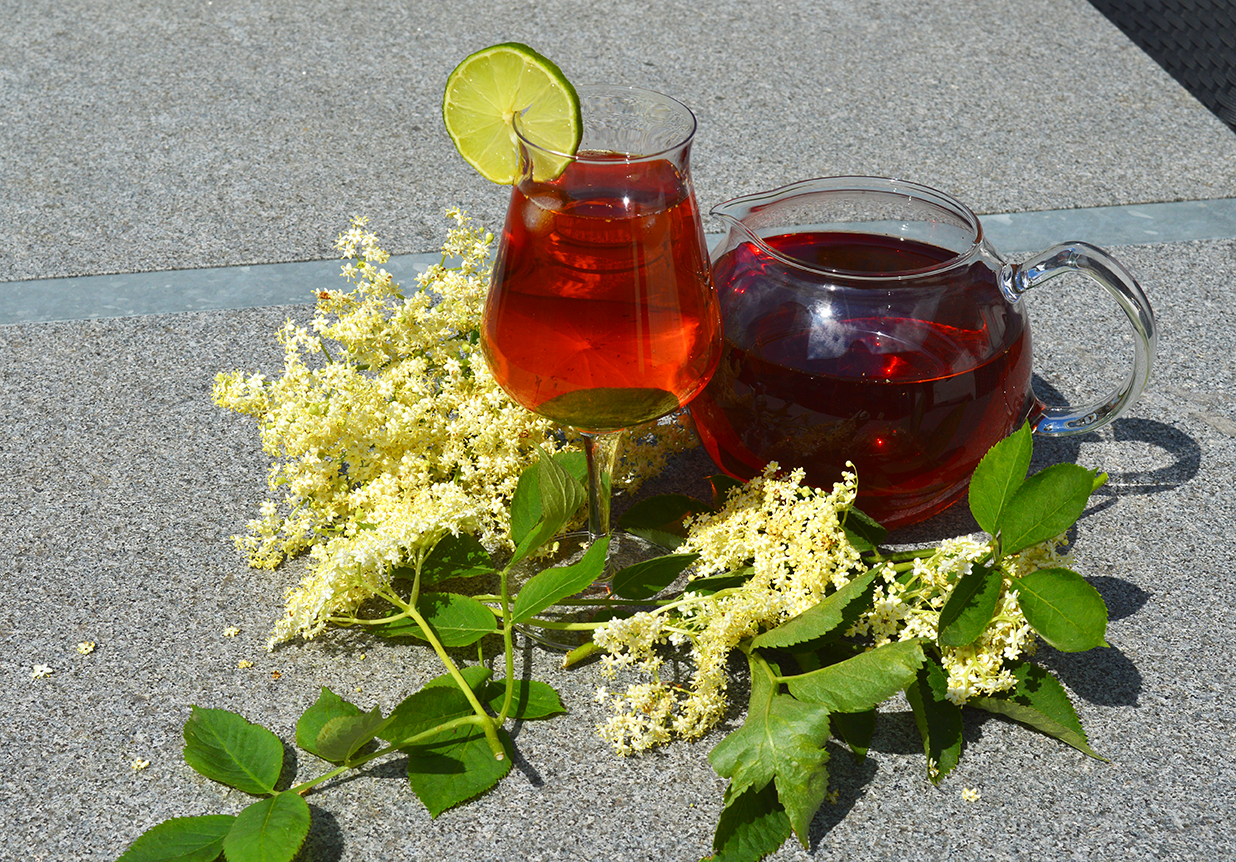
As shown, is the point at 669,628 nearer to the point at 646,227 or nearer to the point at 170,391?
the point at 646,227

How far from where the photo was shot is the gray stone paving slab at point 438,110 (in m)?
1.38

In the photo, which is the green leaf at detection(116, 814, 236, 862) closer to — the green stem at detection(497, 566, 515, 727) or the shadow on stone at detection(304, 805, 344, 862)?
the shadow on stone at detection(304, 805, 344, 862)

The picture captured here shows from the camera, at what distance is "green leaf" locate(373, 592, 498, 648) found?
0.75 m

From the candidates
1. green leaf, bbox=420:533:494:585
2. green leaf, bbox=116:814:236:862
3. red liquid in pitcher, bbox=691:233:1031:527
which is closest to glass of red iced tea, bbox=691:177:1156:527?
red liquid in pitcher, bbox=691:233:1031:527

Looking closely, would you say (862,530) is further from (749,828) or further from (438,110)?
(438,110)

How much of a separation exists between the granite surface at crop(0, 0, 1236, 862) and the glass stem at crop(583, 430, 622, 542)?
12 cm

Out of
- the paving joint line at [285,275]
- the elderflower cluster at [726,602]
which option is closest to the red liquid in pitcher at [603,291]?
the elderflower cluster at [726,602]

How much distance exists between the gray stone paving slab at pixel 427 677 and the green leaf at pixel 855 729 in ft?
0.04

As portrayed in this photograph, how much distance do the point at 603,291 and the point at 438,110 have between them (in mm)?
1048

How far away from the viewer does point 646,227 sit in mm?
694

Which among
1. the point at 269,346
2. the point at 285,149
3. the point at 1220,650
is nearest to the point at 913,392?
the point at 1220,650

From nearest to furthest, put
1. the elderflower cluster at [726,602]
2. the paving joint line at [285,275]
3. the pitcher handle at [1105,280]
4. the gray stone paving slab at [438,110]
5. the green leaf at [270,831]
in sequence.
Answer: the green leaf at [270,831], the elderflower cluster at [726,602], the pitcher handle at [1105,280], the paving joint line at [285,275], the gray stone paving slab at [438,110]

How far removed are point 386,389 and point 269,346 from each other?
373mm

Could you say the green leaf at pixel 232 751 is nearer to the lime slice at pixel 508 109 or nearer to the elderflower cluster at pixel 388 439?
the elderflower cluster at pixel 388 439
